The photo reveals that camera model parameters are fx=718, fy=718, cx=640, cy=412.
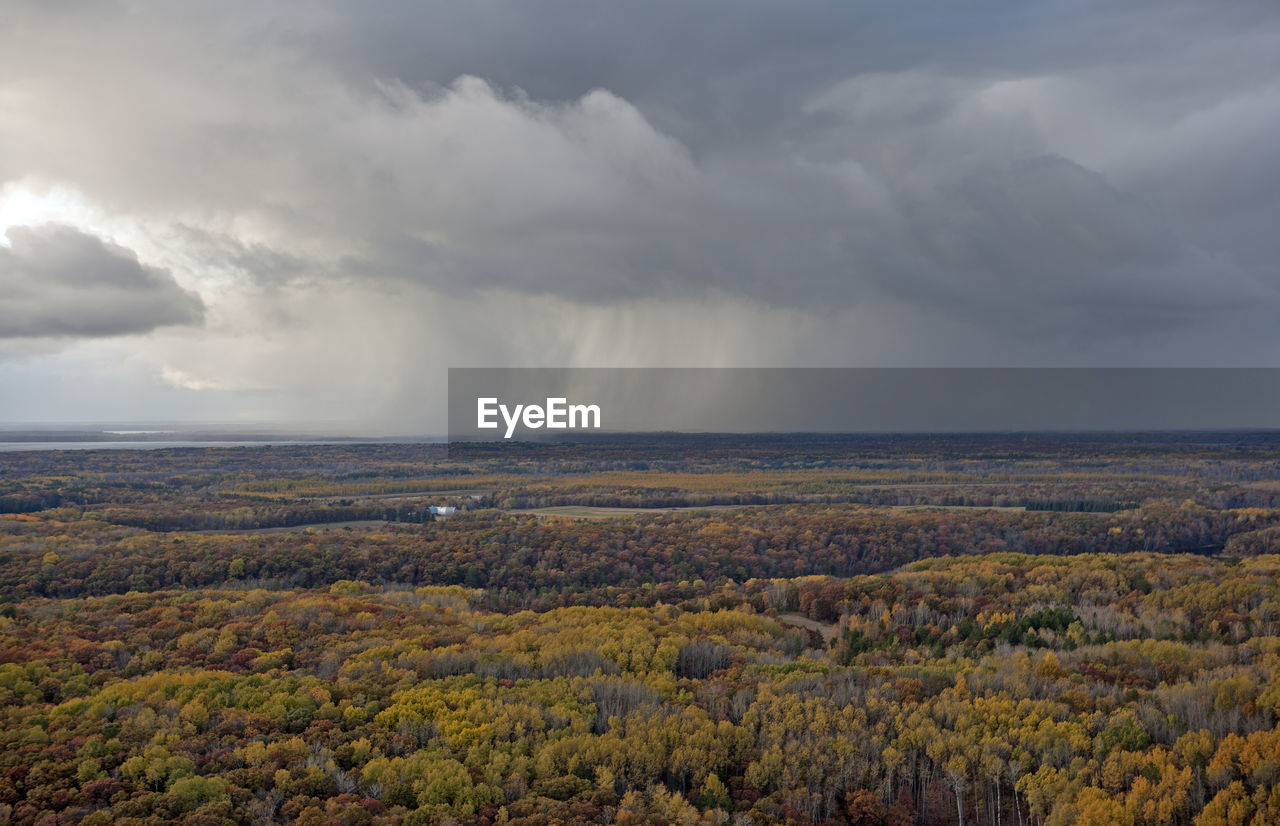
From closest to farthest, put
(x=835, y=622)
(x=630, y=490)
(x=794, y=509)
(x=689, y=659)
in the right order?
(x=689, y=659), (x=835, y=622), (x=794, y=509), (x=630, y=490)

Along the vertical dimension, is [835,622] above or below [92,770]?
below

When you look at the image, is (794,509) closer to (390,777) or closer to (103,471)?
(390,777)

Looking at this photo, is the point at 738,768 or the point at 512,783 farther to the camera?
the point at 738,768

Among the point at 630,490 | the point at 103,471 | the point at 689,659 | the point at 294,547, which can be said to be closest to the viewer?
the point at 689,659

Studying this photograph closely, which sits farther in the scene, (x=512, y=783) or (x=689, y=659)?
(x=689, y=659)

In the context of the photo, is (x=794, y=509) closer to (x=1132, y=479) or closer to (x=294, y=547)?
(x=294, y=547)

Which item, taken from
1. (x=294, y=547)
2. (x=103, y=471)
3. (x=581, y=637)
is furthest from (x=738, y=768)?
(x=103, y=471)

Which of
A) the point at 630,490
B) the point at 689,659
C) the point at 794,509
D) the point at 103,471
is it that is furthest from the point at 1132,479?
the point at 103,471

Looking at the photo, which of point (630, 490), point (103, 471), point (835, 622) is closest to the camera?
point (835, 622)

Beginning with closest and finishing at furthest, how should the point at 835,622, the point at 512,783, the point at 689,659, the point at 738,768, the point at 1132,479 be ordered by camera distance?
1. the point at 512,783
2. the point at 738,768
3. the point at 689,659
4. the point at 835,622
5. the point at 1132,479
